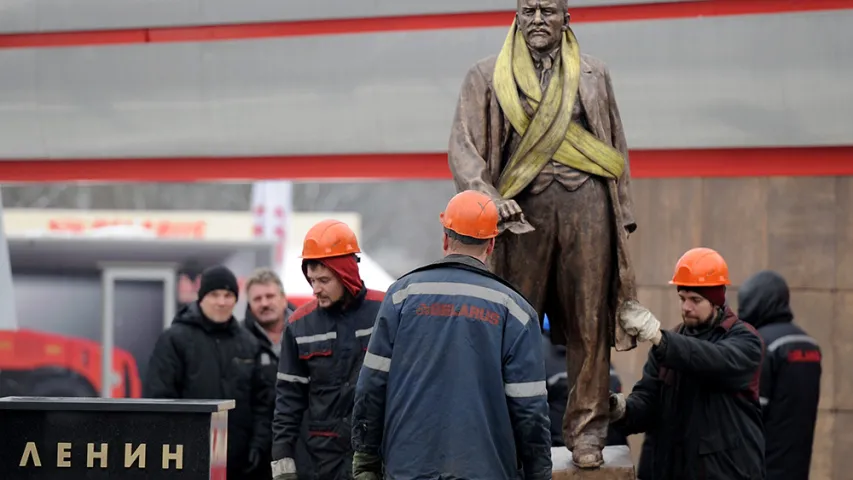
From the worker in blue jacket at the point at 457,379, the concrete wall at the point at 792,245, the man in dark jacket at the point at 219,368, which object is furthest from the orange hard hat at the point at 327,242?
the concrete wall at the point at 792,245

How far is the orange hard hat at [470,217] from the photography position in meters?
5.17

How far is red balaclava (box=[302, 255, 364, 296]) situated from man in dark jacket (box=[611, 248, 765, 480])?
4.65 ft

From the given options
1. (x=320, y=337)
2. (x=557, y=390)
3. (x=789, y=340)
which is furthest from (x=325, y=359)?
(x=789, y=340)

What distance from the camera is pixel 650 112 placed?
33.1 ft

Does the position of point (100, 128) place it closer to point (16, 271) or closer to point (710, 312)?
point (16, 271)

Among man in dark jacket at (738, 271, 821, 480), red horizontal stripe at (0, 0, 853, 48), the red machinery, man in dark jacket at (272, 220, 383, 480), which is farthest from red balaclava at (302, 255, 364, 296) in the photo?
the red machinery

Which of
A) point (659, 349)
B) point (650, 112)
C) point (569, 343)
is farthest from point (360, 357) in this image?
point (650, 112)

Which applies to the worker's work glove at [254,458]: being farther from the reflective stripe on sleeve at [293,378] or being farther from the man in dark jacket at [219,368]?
the reflective stripe on sleeve at [293,378]

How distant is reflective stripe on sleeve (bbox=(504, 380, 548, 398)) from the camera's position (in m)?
5.02

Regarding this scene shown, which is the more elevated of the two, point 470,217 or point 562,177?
point 562,177

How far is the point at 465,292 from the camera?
16.5ft

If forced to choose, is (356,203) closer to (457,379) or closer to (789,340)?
(789,340)

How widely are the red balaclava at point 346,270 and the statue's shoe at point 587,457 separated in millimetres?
1339

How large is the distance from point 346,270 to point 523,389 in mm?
1770
